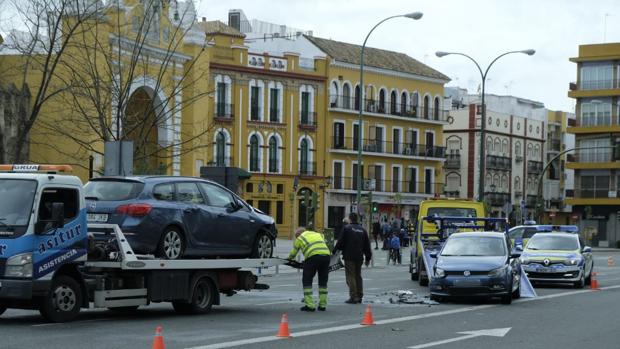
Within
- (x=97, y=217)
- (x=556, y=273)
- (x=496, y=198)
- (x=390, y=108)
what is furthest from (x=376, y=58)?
(x=97, y=217)

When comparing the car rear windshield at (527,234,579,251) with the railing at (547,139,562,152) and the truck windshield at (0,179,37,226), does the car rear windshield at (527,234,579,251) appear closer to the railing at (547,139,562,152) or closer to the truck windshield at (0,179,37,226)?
the truck windshield at (0,179,37,226)

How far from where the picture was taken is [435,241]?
30531mm

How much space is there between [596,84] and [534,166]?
698 inches

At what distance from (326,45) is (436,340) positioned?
7219 centimetres

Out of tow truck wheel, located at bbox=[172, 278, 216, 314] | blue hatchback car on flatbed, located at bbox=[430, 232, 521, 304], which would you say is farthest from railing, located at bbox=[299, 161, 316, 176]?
tow truck wheel, located at bbox=[172, 278, 216, 314]

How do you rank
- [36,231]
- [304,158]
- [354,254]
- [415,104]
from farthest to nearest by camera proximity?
[415,104]
[304,158]
[354,254]
[36,231]

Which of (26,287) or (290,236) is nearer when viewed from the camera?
(26,287)

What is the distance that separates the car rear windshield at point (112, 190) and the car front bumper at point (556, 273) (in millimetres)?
14872

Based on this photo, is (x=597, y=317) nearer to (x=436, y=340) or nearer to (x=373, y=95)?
(x=436, y=340)

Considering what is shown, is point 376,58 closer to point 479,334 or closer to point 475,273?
point 475,273

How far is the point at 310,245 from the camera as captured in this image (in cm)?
2200

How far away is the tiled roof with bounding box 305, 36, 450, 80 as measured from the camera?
286ft

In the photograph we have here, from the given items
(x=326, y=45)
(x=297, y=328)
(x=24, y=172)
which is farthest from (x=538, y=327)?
(x=326, y=45)

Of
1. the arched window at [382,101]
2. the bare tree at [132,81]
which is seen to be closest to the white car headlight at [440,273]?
the bare tree at [132,81]
